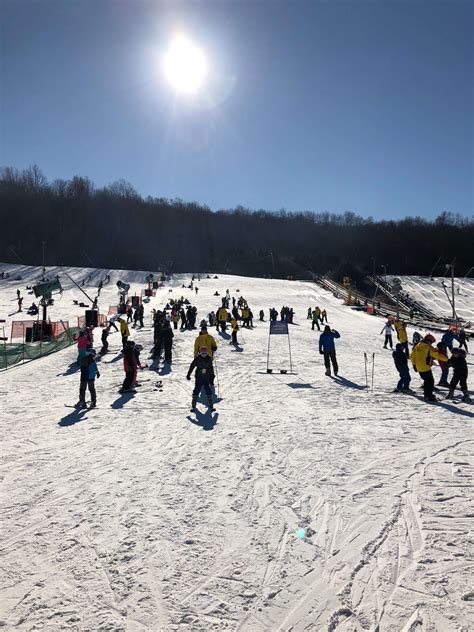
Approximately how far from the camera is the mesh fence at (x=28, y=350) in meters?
14.9

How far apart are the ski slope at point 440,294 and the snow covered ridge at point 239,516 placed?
51624 mm

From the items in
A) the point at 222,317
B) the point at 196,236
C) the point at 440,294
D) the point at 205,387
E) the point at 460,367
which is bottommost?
the point at 205,387

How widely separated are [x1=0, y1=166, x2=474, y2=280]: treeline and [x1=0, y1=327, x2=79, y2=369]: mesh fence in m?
69.6

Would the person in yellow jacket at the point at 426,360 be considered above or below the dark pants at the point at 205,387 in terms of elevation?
above

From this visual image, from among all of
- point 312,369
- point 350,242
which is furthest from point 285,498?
point 350,242

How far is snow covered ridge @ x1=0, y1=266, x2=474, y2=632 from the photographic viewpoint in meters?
3.23

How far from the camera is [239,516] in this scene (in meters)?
4.53

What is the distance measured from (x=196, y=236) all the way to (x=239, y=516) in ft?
404

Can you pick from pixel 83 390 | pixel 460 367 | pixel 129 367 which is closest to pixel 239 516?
pixel 83 390

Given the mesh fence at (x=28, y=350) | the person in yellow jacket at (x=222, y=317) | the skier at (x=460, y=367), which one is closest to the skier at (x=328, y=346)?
the skier at (x=460, y=367)

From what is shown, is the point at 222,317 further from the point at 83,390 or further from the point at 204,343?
the point at 83,390

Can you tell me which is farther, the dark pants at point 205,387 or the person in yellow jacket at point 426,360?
the person in yellow jacket at point 426,360

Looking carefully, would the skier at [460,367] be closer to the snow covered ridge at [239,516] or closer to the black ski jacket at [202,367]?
the snow covered ridge at [239,516]

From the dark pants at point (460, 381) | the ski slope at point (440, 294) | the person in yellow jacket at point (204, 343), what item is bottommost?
the dark pants at point (460, 381)
